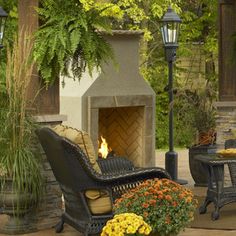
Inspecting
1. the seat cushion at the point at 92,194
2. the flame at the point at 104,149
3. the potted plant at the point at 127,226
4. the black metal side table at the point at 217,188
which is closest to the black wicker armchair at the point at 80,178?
the seat cushion at the point at 92,194

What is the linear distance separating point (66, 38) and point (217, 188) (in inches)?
104

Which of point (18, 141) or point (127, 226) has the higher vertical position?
point (18, 141)

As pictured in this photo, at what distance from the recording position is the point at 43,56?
25.8 feet

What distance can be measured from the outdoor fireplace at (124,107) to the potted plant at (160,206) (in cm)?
555

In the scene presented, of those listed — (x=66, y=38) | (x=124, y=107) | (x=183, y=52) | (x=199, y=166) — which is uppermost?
(x=183, y=52)

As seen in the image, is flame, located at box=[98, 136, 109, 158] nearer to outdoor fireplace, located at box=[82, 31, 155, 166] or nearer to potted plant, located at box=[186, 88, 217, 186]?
outdoor fireplace, located at box=[82, 31, 155, 166]

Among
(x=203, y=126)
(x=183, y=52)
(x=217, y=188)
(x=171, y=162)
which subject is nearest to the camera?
(x=217, y=188)

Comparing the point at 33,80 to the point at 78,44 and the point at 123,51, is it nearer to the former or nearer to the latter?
the point at 78,44

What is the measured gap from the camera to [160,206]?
6.53 meters

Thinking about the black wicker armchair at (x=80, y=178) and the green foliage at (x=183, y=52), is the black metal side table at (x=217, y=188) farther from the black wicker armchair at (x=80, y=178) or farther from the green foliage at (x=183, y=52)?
the green foliage at (x=183, y=52)

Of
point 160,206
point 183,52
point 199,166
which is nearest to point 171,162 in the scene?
point 199,166

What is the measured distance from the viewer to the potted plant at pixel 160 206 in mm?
6500

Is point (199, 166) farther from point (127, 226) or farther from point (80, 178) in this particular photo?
point (127, 226)

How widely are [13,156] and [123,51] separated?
5203mm
